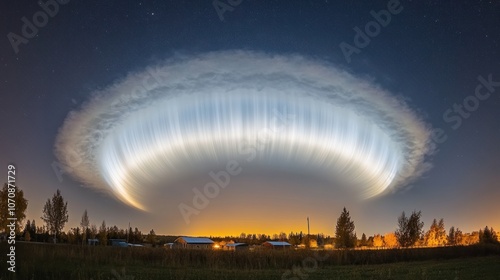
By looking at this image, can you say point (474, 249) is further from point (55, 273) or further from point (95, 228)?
point (95, 228)

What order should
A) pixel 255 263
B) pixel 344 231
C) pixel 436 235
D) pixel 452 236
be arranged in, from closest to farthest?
pixel 255 263, pixel 344 231, pixel 436 235, pixel 452 236

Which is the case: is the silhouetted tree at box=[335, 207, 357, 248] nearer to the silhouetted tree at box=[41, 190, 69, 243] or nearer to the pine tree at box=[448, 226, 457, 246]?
the silhouetted tree at box=[41, 190, 69, 243]

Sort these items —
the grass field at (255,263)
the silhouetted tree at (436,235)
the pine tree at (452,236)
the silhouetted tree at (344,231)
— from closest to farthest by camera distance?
the grass field at (255,263), the silhouetted tree at (344,231), the silhouetted tree at (436,235), the pine tree at (452,236)

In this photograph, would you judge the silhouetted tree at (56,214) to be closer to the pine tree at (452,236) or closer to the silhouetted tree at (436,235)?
the silhouetted tree at (436,235)

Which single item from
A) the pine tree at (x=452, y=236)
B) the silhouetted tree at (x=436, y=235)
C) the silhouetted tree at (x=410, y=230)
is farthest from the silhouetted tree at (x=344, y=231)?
the pine tree at (x=452, y=236)

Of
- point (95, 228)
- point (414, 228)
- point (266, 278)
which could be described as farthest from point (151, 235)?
point (266, 278)

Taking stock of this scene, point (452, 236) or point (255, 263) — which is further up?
point (255, 263)

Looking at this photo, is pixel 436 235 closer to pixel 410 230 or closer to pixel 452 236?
pixel 452 236

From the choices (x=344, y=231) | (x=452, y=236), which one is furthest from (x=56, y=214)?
(x=452, y=236)
